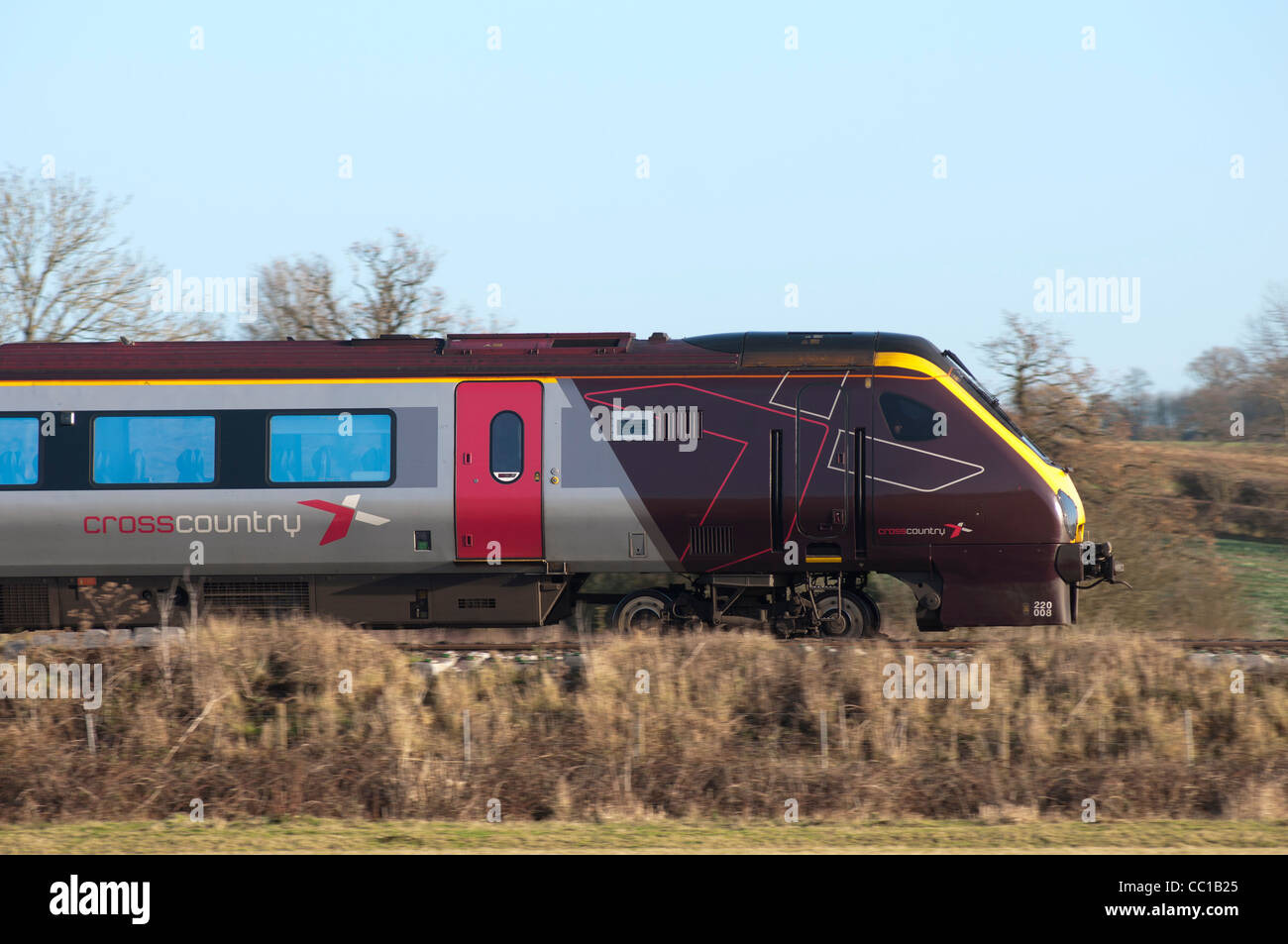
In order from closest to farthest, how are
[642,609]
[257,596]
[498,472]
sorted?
1. [498,472]
2. [257,596]
3. [642,609]

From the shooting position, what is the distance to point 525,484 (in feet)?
44.2

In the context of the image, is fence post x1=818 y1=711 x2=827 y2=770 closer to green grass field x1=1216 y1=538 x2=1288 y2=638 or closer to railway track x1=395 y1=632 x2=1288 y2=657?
railway track x1=395 y1=632 x2=1288 y2=657

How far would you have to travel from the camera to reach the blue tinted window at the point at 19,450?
13773mm

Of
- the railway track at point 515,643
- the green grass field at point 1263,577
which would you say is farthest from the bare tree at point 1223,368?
the railway track at point 515,643

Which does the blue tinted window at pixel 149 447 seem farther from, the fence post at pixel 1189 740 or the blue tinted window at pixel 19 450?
the fence post at pixel 1189 740

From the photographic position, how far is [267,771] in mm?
10086

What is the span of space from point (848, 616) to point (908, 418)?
7.22 feet

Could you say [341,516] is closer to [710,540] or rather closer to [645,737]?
[710,540]

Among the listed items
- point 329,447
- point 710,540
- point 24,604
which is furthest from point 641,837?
point 24,604

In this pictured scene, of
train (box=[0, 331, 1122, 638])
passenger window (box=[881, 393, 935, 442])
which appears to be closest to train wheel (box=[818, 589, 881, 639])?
train (box=[0, 331, 1122, 638])

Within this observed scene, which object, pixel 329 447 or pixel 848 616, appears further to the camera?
pixel 848 616

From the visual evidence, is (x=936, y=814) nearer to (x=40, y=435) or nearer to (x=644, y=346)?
(x=644, y=346)

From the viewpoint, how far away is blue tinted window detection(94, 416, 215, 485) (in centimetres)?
1373

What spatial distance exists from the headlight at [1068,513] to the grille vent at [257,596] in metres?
7.95
